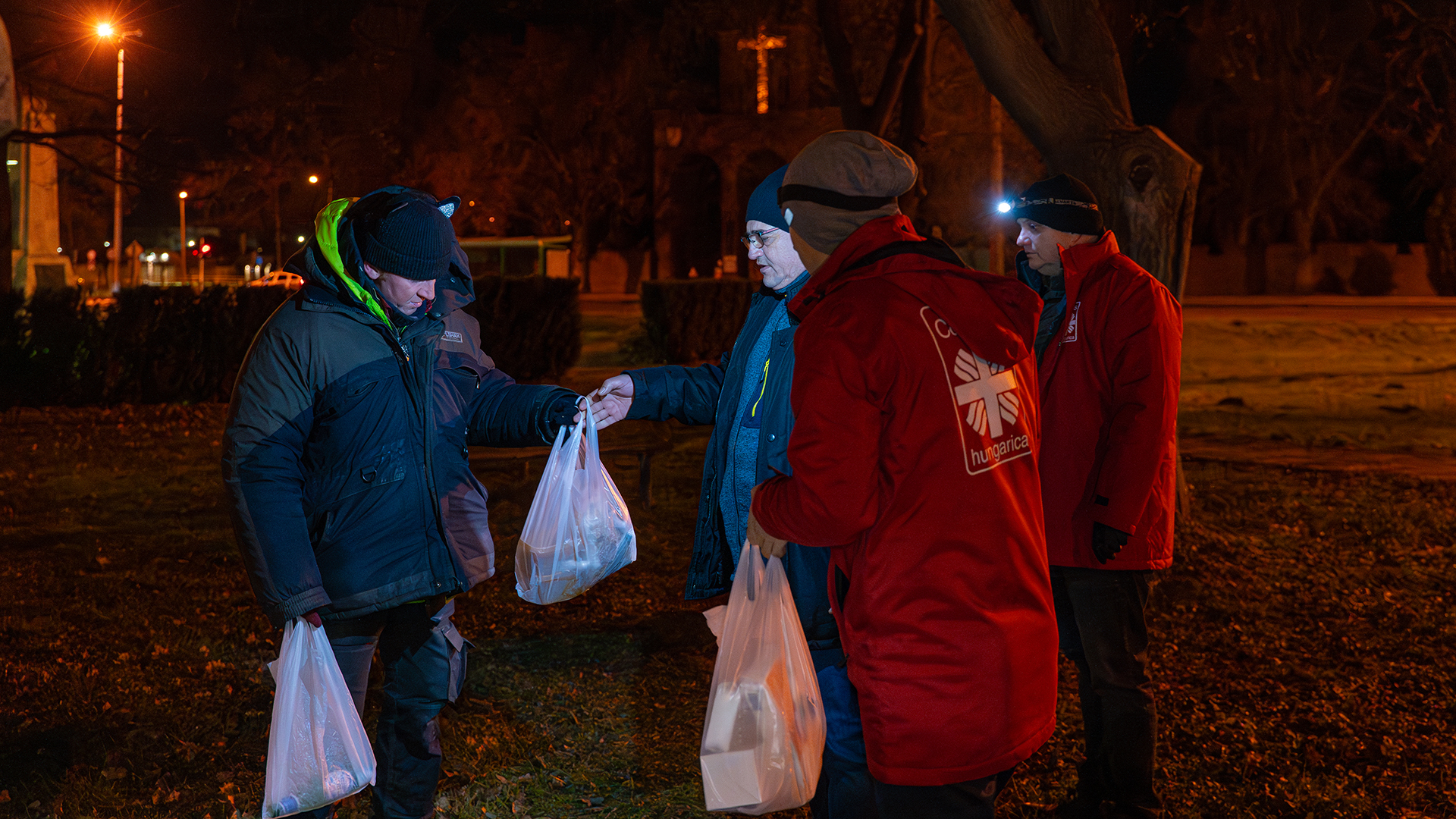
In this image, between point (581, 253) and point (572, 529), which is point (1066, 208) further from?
point (581, 253)

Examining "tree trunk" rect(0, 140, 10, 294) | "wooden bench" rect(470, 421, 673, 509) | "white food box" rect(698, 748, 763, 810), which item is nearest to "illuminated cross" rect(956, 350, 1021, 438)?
"white food box" rect(698, 748, 763, 810)

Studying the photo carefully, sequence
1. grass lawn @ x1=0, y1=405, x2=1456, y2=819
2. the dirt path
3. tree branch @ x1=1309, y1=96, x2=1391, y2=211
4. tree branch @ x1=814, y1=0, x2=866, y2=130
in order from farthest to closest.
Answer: tree branch @ x1=1309, y1=96, x2=1391, y2=211
tree branch @ x1=814, y1=0, x2=866, y2=130
the dirt path
grass lawn @ x1=0, y1=405, x2=1456, y2=819

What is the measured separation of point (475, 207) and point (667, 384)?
48369mm

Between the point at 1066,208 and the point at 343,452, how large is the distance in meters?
2.27

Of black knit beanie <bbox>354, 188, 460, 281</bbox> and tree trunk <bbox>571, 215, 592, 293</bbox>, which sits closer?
black knit beanie <bbox>354, 188, 460, 281</bbox>

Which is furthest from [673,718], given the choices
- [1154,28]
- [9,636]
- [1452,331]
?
[1452,331]

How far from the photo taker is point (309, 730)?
2840mm

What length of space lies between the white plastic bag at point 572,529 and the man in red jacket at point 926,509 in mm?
1117

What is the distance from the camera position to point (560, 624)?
5.98 m

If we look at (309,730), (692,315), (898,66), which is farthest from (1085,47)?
(692,315)

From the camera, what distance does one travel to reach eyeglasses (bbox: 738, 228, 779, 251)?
2951 millimetres

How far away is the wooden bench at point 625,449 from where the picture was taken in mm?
7617

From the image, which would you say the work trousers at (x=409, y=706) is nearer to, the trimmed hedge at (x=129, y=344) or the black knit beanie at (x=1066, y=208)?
the black knit beanie at (x=1066, y=208)

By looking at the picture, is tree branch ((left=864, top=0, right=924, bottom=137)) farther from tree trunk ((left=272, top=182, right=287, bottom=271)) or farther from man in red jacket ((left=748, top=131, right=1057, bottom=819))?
tree trunk ((left=272, top=182, right=287, bottom=271))
